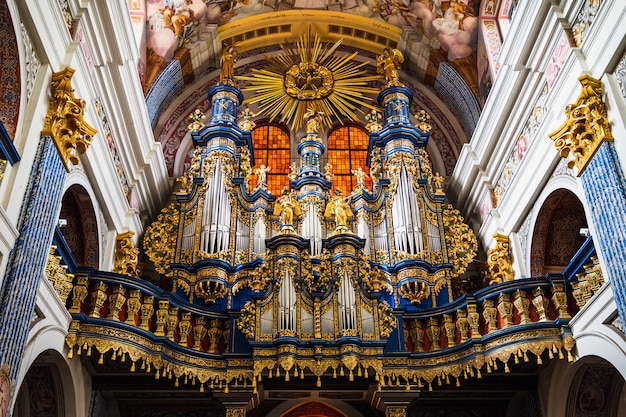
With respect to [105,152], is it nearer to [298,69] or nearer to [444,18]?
[298,69]

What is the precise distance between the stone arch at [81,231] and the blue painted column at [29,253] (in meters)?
2.31

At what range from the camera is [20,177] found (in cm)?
788

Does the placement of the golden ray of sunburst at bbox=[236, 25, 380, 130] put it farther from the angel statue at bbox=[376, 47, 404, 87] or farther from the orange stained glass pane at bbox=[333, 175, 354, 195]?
the orange stained glass pane at bbox=[333, 175, 354, 195]

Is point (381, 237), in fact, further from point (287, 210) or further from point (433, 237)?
point (287, 210)

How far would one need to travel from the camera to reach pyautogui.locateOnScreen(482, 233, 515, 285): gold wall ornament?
12227 millimetres

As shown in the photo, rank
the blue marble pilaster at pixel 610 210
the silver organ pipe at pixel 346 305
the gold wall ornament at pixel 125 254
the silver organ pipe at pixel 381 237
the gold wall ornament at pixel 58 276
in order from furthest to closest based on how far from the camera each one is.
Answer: the silver organ pipe at pixel 381 237, the gold wall ornament at pixel 125 254, the silver organ pipe at pixel 346 305, the gold wall ornament at pixel 58 276, the blue marble pilaster at pixel 610 210

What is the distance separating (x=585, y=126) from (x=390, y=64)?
790cm

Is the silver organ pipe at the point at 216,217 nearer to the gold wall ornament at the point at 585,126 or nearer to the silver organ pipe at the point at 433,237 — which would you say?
the silver organ pipe at the point at 433,237

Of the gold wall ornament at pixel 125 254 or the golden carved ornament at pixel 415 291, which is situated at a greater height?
the gold wall ornament at pixel 125 254

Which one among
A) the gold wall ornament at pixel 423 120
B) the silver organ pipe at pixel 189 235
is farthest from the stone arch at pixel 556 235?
the silver organ pipe at pixel 189 235

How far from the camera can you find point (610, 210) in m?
8.36

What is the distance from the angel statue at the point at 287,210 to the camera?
11952 millimetres

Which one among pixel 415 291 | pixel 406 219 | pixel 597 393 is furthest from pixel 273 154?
pixel 597 393

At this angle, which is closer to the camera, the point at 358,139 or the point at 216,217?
the point at 216,217
